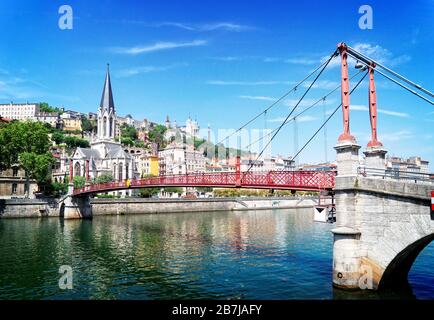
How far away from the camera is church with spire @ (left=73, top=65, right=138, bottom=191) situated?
10688 cm

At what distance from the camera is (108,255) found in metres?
25.4

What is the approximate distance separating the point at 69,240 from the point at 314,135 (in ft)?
74.6

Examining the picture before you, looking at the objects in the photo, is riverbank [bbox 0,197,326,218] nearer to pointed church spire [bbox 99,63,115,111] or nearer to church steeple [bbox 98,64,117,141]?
pointed church spire [bbox 99,63,115,111]

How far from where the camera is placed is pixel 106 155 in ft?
371

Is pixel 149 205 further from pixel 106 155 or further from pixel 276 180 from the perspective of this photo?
pixel 106 155

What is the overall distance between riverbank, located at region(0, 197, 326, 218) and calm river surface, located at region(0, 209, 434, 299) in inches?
339

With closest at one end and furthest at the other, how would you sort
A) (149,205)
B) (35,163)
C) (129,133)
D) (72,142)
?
(35,163), (149,205), (72,142), (129,133)

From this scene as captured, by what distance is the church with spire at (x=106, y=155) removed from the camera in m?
107

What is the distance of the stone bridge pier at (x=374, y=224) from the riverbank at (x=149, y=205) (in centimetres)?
1650

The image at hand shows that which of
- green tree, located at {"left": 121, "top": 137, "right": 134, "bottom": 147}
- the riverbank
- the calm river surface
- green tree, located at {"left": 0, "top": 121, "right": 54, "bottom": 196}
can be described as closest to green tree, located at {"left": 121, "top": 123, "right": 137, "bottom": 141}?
green tree, located at {"left": 121, "top": 137, "right": 134, "bottom": 147}

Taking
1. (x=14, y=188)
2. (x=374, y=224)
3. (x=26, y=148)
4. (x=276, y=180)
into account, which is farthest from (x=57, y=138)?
(x=374, y=224)

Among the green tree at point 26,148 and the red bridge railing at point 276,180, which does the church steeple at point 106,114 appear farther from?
the red bridge railing at point 276,180

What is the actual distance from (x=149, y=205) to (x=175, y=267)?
46610mm

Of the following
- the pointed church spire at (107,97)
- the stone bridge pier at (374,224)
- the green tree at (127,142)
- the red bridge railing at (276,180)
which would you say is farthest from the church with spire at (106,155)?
the stone bridge pier at (374,224)
